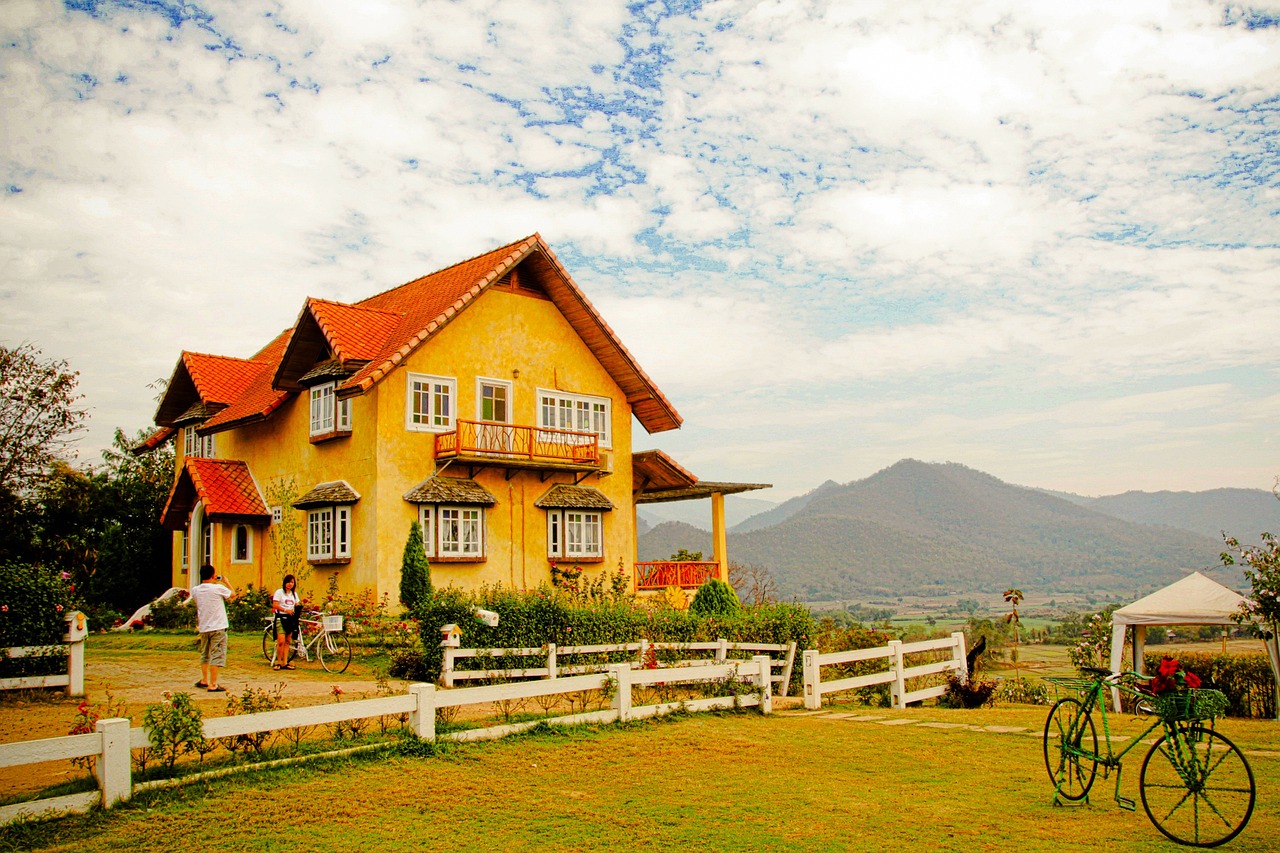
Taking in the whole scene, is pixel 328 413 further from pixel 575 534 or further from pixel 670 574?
pixel 670 574

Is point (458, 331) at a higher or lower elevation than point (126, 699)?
higher

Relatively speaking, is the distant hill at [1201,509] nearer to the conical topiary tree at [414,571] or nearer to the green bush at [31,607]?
the conical topiary tree at [414,571]

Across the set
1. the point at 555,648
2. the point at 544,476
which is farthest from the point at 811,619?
the point at 544,476

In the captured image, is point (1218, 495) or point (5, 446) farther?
point (1218, 495)

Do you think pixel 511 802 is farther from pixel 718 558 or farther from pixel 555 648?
pixel 718 558

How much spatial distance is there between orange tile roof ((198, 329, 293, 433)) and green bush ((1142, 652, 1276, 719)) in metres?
22.4

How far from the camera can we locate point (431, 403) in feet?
81.6

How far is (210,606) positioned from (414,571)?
28.7 ft

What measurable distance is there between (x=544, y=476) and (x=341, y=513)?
542cm

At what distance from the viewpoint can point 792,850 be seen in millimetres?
7422

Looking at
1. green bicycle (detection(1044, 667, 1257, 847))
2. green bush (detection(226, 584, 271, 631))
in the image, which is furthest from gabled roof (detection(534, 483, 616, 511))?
green bicycle (detection(1044, 667, 1257, 847))

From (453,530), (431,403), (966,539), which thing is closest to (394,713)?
(453,530)

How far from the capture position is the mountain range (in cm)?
11612

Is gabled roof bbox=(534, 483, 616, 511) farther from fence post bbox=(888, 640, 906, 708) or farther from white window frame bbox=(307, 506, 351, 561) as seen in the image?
fence post bbox=(888, 640, 906, 708)
